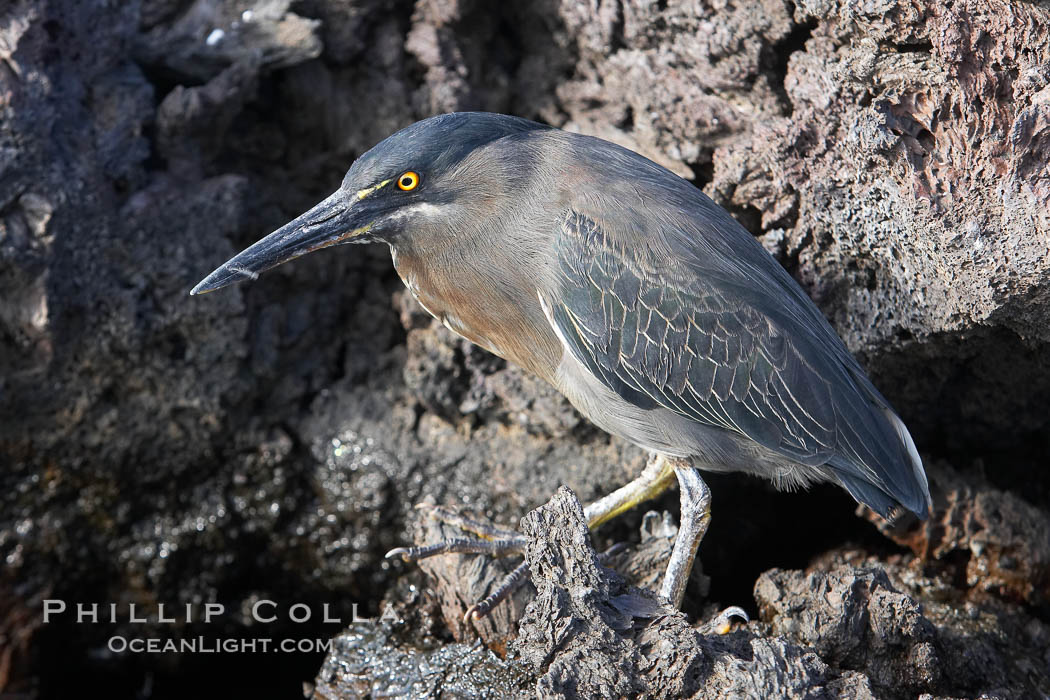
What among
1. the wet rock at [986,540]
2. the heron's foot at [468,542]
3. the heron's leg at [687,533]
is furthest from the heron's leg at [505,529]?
the wet rock at [986,540]

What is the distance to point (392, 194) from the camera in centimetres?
276

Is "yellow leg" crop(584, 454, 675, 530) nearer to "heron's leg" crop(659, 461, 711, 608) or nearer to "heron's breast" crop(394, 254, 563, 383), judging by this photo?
"heron's leg" crop(659, 461, 711, 608)

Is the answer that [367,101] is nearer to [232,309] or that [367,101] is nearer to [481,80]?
[481,80]

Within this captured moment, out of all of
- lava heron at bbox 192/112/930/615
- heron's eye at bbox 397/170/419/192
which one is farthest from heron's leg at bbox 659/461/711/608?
heron's eye at bbox 397/170/419/192

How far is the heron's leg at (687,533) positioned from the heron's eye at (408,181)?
3.98 ft

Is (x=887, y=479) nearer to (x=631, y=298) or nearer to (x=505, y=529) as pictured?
(x=631, y=298)

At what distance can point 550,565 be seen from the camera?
2.33 metres

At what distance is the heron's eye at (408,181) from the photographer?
2734 mm

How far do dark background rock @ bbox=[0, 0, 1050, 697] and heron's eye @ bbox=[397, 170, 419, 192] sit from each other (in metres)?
1.06

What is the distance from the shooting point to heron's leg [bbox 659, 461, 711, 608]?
111 inches

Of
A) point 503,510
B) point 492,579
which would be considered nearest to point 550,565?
point 492,579

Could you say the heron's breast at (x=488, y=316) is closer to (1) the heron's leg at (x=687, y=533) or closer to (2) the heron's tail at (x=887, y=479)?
(1) the heron's leg at (x=687, y=533)

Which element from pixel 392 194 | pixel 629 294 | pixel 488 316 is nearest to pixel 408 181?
pixel 392 194

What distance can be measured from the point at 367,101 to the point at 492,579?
2114 mm
